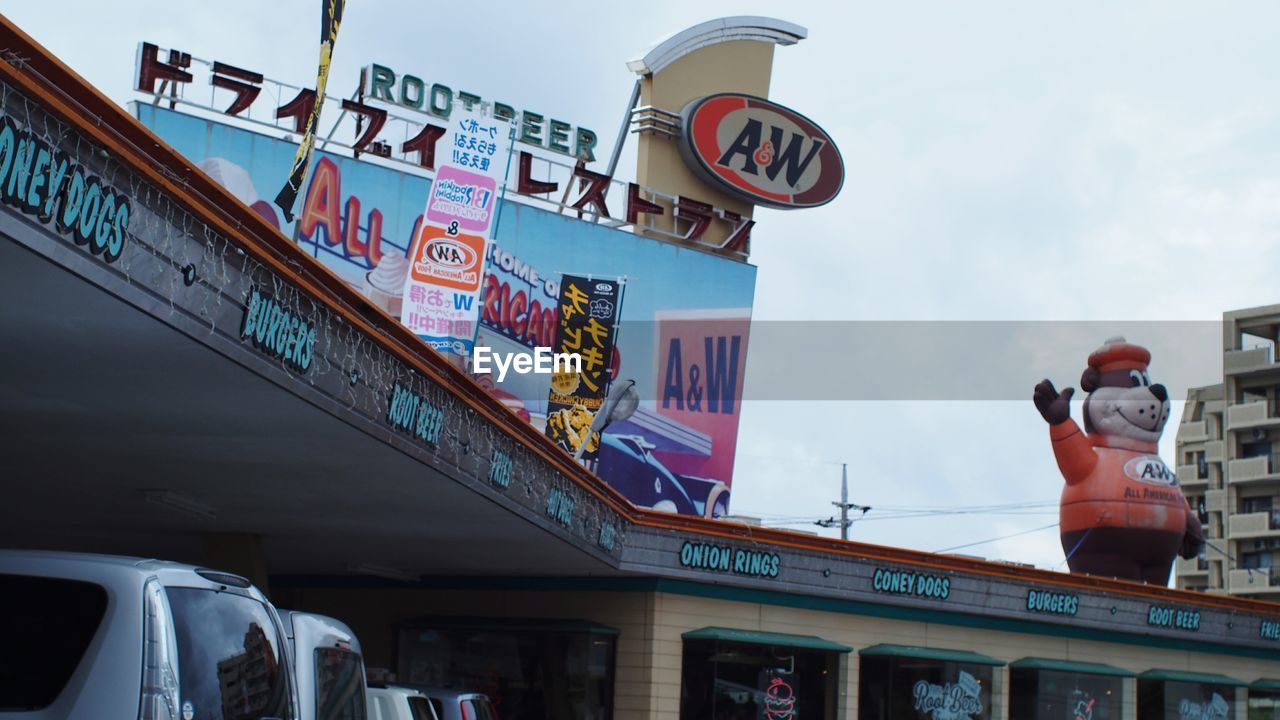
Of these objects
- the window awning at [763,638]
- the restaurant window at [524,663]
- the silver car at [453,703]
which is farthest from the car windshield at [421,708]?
the window awning at [763,638]

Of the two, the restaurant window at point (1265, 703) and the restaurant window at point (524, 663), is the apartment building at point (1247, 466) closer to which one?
the restaurant window at point (1265, 703)

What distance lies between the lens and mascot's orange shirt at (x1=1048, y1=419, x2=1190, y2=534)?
31250 millimetres

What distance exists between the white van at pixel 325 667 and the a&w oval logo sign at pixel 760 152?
34.2 meters

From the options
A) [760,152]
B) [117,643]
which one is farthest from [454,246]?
[760,152]

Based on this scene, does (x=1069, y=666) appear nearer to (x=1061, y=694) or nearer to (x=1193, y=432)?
(x=1061, y=694)

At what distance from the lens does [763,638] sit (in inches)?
980

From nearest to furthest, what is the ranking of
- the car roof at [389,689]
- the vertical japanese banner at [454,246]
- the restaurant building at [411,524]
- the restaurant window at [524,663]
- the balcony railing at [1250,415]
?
the restaurant building at [411,524] < the car roof at [389,689] < the vertical japanese banner at [454,246] < the restaurant window at [524,663] < the balcony railing at [1250,415]

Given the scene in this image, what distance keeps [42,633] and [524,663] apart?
1896 centimetres

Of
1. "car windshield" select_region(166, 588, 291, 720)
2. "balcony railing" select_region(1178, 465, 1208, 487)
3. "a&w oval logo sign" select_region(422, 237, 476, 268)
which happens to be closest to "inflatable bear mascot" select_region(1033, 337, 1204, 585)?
"a&w oval logo sign" select_region(422, 237, 476, 268)

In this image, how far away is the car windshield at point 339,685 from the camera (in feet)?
33.2

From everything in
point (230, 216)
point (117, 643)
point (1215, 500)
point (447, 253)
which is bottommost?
point (117, 643)

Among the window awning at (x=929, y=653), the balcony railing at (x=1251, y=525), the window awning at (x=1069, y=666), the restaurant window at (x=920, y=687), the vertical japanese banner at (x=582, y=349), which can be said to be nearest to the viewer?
the window awning at (x=929, y=653)

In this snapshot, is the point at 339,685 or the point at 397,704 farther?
the point at 397,704

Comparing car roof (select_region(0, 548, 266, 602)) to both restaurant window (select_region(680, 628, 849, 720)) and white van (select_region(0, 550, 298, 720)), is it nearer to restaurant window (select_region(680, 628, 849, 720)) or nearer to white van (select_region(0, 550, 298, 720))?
white van (select_region(0, 550, 298, 720))
